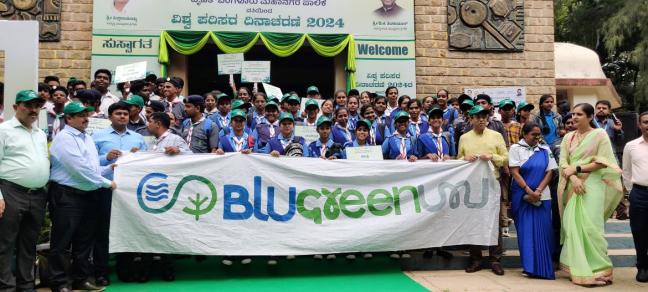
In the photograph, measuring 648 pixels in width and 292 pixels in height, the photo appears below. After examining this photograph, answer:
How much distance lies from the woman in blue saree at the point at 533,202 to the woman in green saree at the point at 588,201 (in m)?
0.18

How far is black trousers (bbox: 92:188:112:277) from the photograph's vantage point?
4719 millimetres

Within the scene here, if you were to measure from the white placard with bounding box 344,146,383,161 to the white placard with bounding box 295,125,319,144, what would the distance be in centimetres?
Result: 55

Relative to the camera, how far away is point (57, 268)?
434 cm

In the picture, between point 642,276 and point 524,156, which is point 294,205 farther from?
point 642,276

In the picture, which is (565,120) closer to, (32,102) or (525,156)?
(525,156)

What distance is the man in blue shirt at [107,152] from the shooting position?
4.74 meters

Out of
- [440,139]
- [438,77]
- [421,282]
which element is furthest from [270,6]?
[421,282]

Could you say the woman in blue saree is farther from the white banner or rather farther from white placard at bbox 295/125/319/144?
white placard at bbox 295/125/319/144

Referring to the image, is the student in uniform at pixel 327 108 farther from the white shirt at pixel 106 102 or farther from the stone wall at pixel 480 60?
the stone wall at pixel 480 60

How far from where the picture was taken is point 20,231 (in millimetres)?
4180

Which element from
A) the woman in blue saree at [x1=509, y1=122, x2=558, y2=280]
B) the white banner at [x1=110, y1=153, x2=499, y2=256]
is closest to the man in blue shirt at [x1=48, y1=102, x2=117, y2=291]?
the white banner at [x1=110, y1=153, x2=499, y2=256]

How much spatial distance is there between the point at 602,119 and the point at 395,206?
3.87m

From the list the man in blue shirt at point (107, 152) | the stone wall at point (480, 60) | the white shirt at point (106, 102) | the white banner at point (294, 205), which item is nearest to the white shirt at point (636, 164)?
the white banner at point (294, 205)

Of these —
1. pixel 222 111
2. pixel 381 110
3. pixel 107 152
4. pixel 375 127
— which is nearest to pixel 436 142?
pixel 375 127
